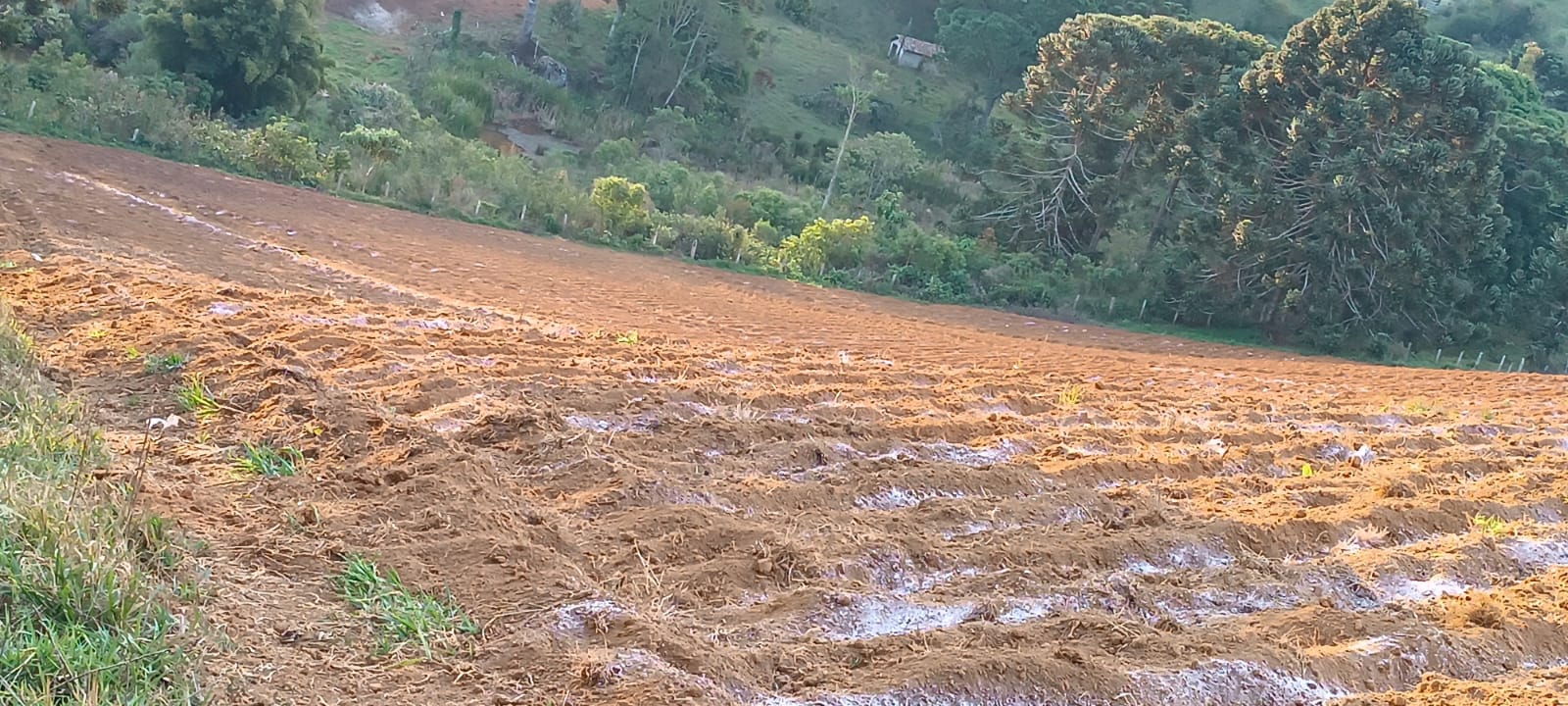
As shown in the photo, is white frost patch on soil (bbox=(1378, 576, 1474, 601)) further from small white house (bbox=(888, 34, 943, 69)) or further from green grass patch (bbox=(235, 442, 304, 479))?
small white house (bbox=(888, 34, 943, 69))

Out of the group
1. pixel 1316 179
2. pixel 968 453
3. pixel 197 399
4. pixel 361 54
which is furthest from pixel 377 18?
pixel 968 453

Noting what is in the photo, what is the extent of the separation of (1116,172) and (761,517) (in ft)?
Result: 68.0

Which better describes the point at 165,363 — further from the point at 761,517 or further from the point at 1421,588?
the point at 1421,588

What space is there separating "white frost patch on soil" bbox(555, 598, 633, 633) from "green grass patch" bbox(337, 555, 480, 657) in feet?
0.79

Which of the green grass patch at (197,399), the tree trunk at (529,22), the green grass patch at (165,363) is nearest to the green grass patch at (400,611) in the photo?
the green grass patch at (197,399)

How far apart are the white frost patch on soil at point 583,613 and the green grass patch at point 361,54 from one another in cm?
2761

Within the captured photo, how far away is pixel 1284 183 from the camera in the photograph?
20.0 meters

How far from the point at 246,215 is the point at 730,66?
947 inches

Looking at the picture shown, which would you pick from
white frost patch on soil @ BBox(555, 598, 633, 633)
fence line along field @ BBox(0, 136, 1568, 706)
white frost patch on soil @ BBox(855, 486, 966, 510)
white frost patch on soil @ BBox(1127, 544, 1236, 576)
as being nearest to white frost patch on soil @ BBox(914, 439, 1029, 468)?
fence line along field @ BBox(0, 136, 1568, 706)

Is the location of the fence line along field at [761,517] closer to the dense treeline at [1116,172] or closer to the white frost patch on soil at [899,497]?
the white frost patch on soil at [899,497]

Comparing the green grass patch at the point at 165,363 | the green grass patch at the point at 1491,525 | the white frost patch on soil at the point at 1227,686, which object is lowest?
the green grass patch at the point at 165,363

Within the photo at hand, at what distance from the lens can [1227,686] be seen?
11.8ft

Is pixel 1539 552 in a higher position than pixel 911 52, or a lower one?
lower

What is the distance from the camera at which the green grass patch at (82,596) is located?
104 inches
